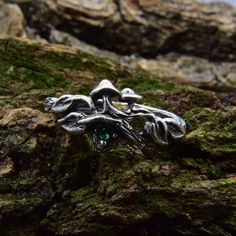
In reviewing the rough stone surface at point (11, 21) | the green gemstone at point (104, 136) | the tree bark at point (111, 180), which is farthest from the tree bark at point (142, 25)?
the green gemstone at point (104, 136)

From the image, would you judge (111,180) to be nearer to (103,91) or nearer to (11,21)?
(103,91)

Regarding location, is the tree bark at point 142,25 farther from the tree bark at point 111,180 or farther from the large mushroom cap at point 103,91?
the large mushroom cap at point 103,91

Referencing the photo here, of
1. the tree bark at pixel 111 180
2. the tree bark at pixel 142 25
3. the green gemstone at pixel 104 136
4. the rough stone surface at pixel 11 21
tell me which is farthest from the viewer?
the tree bark at pixel 142 25

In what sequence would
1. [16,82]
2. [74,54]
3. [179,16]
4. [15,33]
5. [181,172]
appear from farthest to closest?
[179,16] < [15,33] < [74,54] < [16,82] < [181,172]

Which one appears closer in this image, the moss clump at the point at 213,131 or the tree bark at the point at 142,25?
the moss clump at the point at 213,131

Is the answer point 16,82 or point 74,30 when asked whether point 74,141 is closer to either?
point 16,82

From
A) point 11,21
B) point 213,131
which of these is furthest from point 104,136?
point 11,21

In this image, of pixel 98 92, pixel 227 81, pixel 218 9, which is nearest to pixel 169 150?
pixel 98 92
